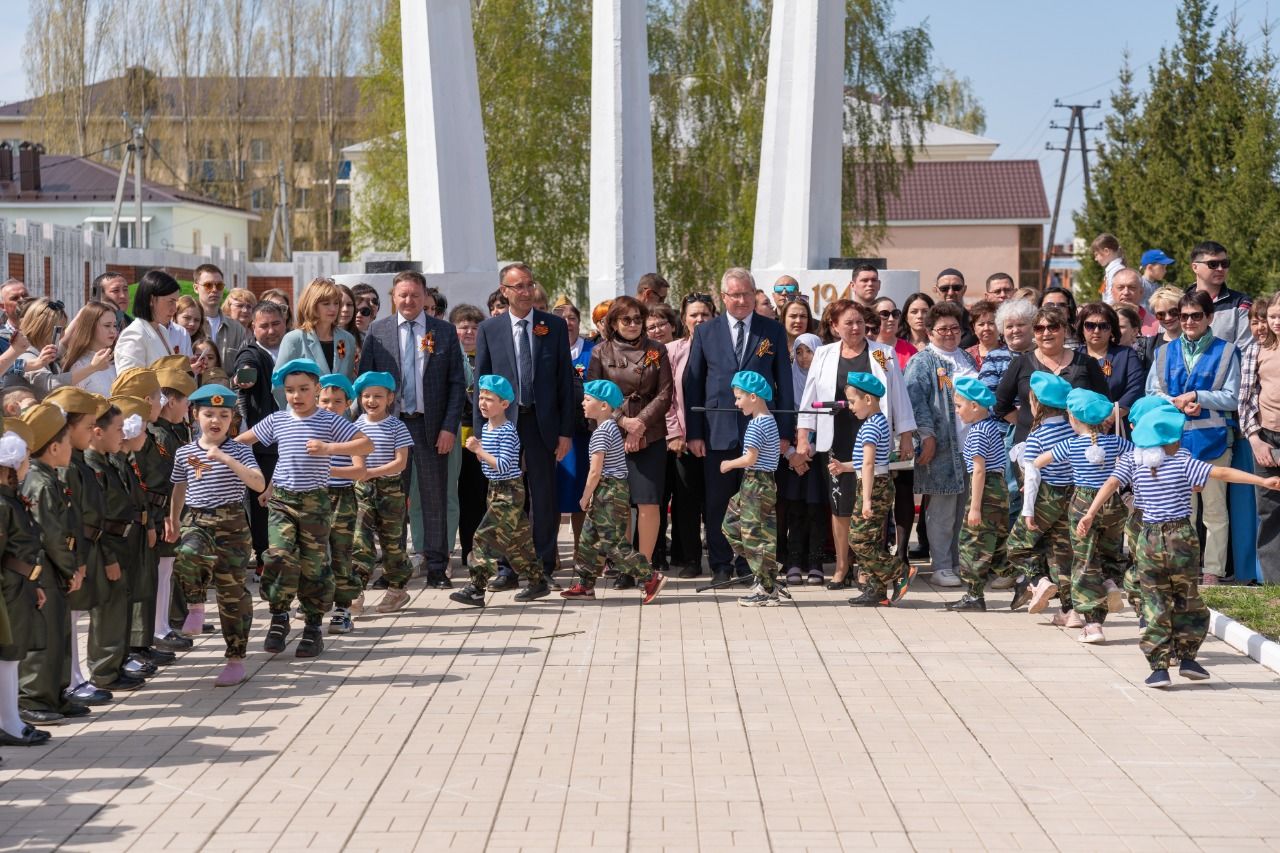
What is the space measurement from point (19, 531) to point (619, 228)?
10.8 m

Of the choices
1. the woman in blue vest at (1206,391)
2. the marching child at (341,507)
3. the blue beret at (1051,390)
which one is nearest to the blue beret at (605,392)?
the marching child at (341,507)

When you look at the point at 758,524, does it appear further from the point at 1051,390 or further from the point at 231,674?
the point at 231,674

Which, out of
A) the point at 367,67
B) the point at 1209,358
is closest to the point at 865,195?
the point at 367,67

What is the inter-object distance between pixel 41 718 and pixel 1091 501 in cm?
542

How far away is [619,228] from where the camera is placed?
56.3 ft

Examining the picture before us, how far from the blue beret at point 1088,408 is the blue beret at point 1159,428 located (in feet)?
2.69

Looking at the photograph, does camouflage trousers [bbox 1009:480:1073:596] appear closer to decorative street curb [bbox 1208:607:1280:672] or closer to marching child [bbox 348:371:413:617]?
decorative street curb [bbox 1208:607:1280:672]

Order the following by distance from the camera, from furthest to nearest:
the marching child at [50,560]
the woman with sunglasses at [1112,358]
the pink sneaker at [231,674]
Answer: the woman with sunglasses at [1112,358]
the pink sneaker at [231,674]
the marching child at [50,560]

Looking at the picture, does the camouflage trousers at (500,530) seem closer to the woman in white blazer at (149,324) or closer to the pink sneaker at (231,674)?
the woman in white blazer at (149,324)

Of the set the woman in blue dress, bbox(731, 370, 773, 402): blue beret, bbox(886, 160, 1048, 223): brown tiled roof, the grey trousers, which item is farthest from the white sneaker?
bbox(886, 160, 1048, 223): brown tiled roof

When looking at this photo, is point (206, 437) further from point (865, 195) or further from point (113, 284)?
point (865, 195)

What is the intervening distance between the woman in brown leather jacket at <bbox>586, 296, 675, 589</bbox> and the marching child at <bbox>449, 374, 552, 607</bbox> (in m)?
1.01

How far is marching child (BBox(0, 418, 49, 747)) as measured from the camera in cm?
684

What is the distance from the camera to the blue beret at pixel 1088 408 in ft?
29.9
